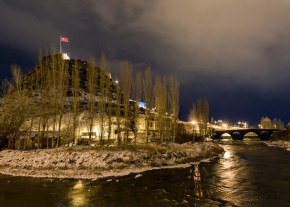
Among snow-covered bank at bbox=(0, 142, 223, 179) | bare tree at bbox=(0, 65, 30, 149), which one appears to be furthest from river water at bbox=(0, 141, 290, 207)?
bare tree at bbox=(0, 65, 30, 149)

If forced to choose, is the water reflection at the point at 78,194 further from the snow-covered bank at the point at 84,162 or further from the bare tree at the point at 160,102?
the bare tree at the point at 160,102

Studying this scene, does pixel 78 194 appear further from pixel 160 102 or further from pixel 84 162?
pixel 160 102

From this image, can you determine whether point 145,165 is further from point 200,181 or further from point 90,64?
point 90,64

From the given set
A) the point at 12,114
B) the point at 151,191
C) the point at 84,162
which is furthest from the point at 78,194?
the point at 12,114

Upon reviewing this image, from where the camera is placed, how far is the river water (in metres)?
13.3

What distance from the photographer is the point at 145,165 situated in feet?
84.5

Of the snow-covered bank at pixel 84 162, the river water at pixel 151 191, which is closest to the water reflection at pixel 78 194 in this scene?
the river water at pixel 151 191

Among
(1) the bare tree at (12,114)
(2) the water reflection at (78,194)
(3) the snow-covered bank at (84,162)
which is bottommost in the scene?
(2) the water reflection at (78,194)

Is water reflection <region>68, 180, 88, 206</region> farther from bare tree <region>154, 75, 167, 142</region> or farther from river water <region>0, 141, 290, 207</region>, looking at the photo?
bare tree <region>154, 75, 167, 142</region>

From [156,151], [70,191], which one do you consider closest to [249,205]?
[70,191]

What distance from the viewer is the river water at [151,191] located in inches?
524

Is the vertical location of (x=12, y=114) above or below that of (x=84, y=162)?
above

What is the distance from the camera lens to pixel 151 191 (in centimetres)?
1595

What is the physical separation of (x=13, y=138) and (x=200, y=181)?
2463 cm
